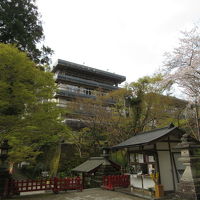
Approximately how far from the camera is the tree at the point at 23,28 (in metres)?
14.4

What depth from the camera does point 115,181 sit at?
41.4ft

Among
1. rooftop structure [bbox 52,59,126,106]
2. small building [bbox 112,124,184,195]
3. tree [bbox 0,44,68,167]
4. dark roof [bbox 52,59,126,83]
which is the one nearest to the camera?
tree [bbox 0,44,68,167]

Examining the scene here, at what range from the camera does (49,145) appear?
24688 millimetres

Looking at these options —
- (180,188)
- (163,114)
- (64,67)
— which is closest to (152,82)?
(163,114)

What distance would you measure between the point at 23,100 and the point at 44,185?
5.97 meters

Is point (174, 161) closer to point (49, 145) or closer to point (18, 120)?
point (18, 120)

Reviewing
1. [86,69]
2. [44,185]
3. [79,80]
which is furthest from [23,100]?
[86,69]

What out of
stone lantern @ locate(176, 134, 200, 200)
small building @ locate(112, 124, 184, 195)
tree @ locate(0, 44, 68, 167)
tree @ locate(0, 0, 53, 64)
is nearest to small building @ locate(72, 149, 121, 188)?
small building @ locate(112, 124, 184, 195)

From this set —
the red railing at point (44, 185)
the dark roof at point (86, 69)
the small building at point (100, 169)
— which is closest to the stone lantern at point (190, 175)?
the small building at point (100, 169)

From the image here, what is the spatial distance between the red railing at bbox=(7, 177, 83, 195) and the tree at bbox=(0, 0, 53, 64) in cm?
972

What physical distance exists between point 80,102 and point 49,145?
7740 mm

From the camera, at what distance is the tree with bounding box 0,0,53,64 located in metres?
14.4

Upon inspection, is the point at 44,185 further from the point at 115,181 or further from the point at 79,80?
the point at 79,80

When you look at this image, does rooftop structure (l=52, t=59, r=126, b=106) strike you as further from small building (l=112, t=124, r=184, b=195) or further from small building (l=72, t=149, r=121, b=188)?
small building (l=112, t=124, r=184, b=195)
